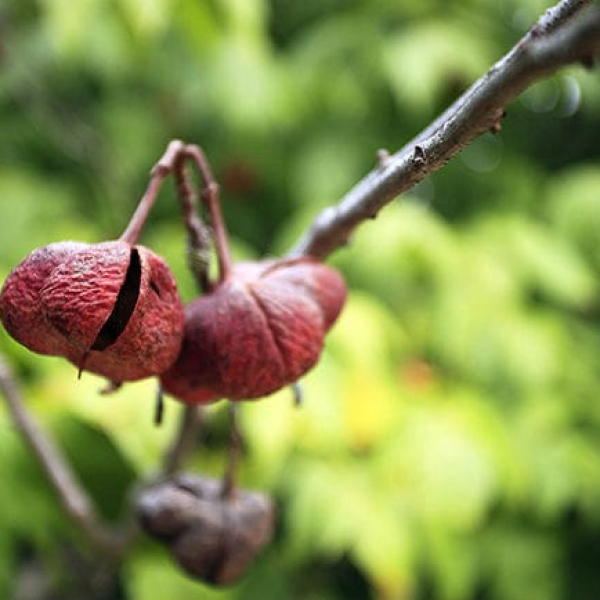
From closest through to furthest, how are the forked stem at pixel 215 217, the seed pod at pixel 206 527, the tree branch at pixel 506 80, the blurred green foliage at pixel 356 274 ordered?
1. the tree branch at pixel 506 80
2. the forked stem at pixel 215 217
3. the seed pod at pixel 206 527
4. the blurred green foliage at pixel 356 274

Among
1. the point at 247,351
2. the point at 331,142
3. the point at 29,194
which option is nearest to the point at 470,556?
the point at 331,142

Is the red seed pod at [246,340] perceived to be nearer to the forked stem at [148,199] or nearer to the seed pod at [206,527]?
the forked stem at [148,199]

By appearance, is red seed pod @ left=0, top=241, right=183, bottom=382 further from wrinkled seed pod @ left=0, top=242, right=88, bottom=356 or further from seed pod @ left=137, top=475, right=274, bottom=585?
seed pod @ left=137, top=475, right=274, bottom=585

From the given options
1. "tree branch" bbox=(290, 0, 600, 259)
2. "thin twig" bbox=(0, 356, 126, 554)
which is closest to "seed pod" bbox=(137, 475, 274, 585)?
"thin twig" bbox=(0, 356, 126, 554)

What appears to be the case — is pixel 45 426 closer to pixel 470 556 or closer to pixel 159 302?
pixel 159 302

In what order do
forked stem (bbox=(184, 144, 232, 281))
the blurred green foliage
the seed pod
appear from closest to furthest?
forked stem (bbox=(184, 144, 232, 281))
the seed pod
the blurred green foliage

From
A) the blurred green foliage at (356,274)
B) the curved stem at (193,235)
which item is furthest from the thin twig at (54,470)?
the curved stem at (193,235)
